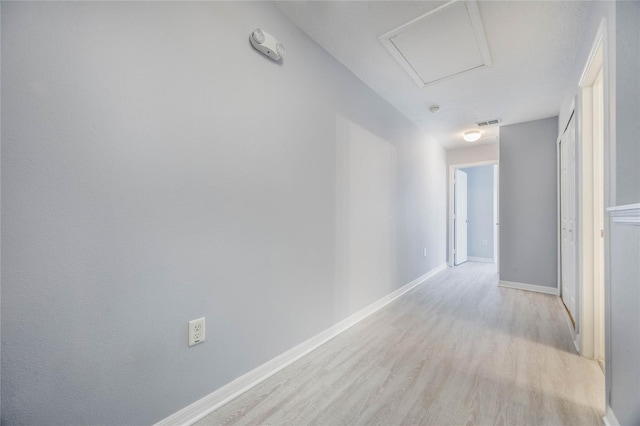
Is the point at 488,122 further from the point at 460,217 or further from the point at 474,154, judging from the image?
the point at 460,217

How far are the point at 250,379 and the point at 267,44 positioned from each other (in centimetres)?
208

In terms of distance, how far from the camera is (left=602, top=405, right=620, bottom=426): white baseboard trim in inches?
47.4

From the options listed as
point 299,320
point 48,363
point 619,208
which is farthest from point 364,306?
point 48,363

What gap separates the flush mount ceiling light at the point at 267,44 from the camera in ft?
5.28

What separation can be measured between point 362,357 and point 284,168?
1501mm

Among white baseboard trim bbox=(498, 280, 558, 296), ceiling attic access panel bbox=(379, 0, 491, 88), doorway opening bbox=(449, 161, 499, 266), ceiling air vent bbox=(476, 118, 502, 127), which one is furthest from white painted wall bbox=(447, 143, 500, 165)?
ceiling attic access panel bbox=(379, 0, 491, 88)

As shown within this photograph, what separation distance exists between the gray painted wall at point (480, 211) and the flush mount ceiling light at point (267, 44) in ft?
20.4

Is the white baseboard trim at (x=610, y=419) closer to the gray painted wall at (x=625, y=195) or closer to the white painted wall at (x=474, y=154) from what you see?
the gray painted wall at (x=625, y=195)

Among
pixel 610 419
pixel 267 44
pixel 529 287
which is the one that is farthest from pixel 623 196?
pixel 529 287

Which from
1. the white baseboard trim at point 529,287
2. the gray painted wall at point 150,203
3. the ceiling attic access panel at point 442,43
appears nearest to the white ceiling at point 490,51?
the ceiling attic access panel at point 442,43

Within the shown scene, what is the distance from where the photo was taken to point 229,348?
1.50 m

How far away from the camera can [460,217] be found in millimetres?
5730

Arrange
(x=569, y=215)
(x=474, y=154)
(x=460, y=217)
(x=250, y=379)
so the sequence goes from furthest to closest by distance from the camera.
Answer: (x=460, y=217)
(x=474, y=154)
(x=569, y=215)
(x=250, y=379)

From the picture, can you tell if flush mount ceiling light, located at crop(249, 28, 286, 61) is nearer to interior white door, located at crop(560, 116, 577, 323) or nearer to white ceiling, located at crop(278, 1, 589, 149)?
white ceiling, located at crop(278, 1, 589, 149)
